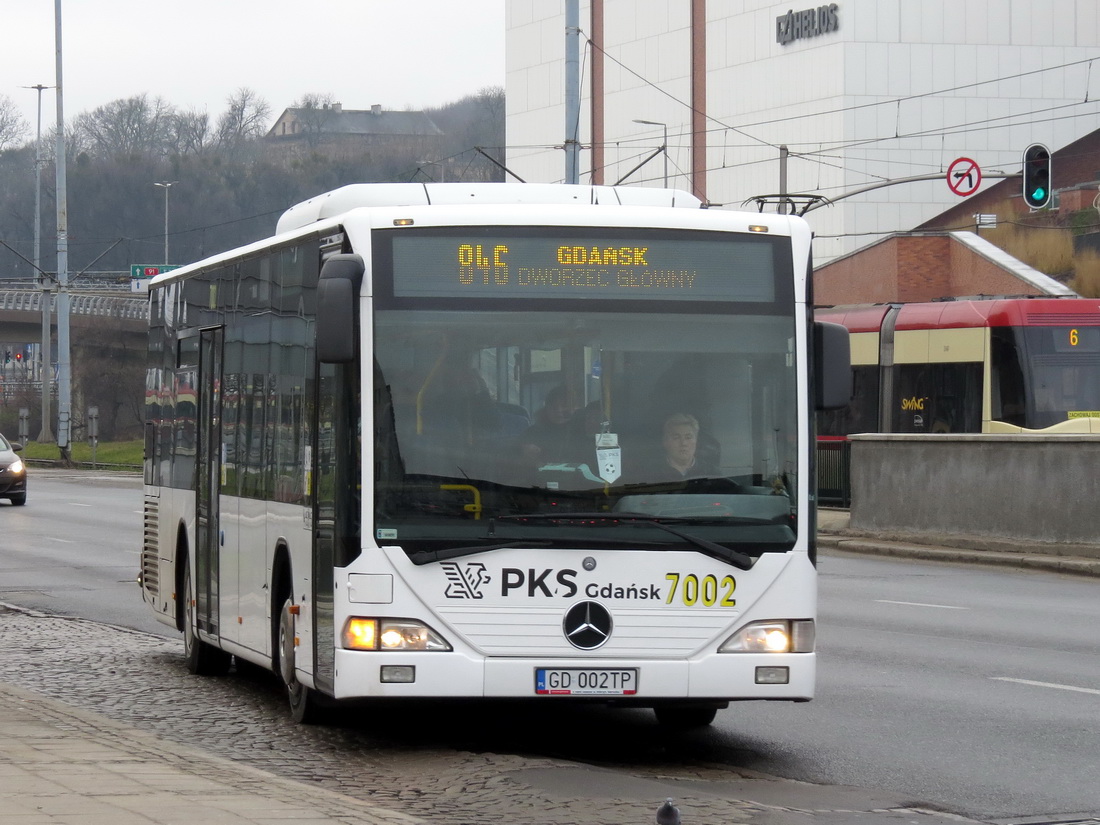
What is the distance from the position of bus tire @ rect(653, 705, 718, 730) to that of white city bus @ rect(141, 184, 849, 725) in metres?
1.36

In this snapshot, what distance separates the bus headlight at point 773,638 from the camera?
8.64 m

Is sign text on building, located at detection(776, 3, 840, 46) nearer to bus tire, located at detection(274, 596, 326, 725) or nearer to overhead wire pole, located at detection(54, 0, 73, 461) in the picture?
overhead wire pole, located at detection(54, 0, 73, 461)

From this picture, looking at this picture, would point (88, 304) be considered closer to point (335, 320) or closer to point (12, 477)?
point (12, 477)

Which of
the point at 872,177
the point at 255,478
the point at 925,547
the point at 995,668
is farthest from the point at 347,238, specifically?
the point at 872,177

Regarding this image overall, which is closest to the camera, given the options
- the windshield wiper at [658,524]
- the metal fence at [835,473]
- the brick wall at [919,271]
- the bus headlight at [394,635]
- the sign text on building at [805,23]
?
the bus headlight at [394,635]

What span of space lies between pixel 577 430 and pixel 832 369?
4.27 ft

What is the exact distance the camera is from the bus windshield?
8.55m

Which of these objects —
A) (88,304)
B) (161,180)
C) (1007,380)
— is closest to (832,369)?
(1007,380)

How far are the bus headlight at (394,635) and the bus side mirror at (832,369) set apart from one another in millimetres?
2155

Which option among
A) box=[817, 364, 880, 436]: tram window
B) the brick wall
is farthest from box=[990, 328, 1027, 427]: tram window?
the brick wall

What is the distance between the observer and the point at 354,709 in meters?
10.5

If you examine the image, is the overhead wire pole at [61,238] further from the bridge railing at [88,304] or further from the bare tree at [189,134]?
the bare tree at [189,134]

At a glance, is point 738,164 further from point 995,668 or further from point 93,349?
point 995,668

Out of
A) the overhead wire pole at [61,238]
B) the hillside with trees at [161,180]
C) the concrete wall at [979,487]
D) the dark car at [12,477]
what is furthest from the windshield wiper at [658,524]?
the hillside with trees at [161,180]
